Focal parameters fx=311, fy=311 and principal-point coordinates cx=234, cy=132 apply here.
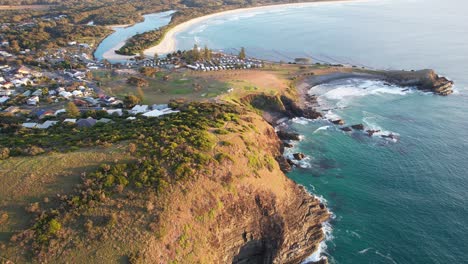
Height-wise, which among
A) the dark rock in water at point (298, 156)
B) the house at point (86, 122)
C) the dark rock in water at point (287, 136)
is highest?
the house at point (86, 122)

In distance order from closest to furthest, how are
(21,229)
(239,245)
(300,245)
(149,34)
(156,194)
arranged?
(21,229) < (156,194) < (239,245) < (300,245) < (149,34)

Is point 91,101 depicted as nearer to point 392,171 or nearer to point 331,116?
point 331,116

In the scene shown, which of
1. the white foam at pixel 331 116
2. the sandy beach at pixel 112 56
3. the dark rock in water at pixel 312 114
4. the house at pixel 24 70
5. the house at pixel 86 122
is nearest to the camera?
the house at pixel 86 122

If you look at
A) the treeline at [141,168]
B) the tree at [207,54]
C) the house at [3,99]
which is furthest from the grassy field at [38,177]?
the tree at [207,54]

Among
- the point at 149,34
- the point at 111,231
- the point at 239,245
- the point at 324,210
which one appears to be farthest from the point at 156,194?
the point at 149,34

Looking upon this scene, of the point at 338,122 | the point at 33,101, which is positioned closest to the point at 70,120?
the point at 33,101

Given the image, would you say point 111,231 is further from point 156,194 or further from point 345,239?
point 345,239

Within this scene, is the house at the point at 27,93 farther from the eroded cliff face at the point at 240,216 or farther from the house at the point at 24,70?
the eroded cliff face at the point at 240,216
